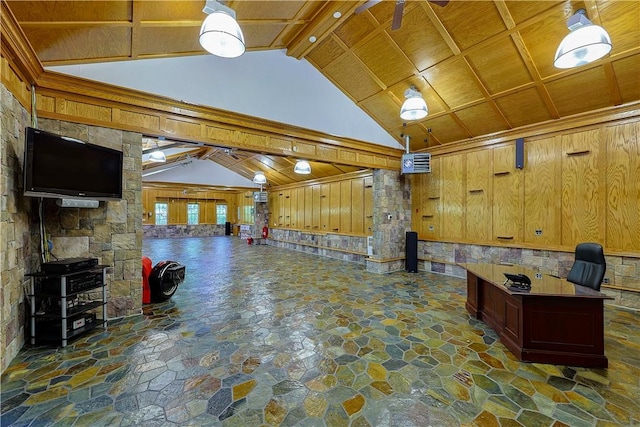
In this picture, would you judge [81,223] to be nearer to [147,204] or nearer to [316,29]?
[316,29]

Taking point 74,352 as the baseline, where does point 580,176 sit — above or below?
above

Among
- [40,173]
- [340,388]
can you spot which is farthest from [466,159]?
[40,173]

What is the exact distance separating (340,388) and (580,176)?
5383 millimetres

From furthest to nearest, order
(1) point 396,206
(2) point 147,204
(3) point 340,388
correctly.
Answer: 1. (2) point 147,204
2. (1) point 396,206
3. (3) point 340,388

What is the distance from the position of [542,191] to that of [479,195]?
1.09 meters

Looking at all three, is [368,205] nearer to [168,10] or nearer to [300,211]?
[300,211]

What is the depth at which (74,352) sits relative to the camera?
108 inches

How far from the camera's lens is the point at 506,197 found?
5.32 m

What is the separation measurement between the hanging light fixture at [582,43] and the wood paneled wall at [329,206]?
4.99 m

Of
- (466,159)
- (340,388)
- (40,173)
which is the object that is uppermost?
(466,159)

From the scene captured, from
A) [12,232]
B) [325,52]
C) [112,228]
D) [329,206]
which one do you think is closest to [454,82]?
[325,52]

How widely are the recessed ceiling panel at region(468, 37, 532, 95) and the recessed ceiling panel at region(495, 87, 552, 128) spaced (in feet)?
0.80

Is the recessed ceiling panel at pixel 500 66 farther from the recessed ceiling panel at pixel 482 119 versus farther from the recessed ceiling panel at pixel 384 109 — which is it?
the recessed ceiling panel at pixel 384 109

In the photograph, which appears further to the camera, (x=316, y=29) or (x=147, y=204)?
(x=147, y=204)
